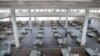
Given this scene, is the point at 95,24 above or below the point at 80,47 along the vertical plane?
above

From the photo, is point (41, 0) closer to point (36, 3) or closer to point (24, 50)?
point (36, 3)

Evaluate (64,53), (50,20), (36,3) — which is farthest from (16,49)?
(50,20)

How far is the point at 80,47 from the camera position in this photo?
1577 cm

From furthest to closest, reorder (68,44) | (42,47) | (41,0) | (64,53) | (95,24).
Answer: (95,24), (68,44), (42,47), (64,53), (41,0)

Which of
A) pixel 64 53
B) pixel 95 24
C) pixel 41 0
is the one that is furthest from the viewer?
pixel 95 24

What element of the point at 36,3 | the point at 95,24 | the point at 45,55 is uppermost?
the point at 36,3

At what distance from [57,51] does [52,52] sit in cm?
64

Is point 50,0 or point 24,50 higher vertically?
point 50,0

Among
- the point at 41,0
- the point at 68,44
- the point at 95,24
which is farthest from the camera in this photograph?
the point at 95,24

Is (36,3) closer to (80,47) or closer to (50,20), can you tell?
(80,47)

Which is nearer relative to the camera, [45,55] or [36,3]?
[36,3]

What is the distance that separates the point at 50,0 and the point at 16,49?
8546 millimetres

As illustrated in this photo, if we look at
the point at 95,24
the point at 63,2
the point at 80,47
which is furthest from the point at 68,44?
the point at 95,24

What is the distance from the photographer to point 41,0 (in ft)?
29.7
